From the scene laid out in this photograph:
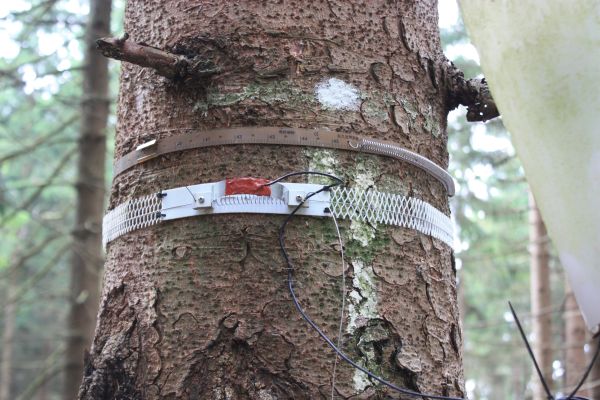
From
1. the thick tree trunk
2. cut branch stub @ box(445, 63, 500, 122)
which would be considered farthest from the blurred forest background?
cut branch stub @ box(445, 63, 500, 122)

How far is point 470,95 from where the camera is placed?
1840mm

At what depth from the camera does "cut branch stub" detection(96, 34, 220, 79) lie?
1426 mm

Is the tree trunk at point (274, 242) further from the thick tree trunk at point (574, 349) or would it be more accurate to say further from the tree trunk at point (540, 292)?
the thick tree trunk at point (574, 349)

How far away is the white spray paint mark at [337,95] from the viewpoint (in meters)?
1.57

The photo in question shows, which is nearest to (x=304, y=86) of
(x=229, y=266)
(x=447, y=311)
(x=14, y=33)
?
(x=229, y=266)

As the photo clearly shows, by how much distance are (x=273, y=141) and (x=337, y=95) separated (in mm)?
192

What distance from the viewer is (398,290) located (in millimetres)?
1522

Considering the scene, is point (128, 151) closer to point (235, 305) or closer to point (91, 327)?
point (235, 305)

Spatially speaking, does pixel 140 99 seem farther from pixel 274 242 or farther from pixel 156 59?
pixel 274 242

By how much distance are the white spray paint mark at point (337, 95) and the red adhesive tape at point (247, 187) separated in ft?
0.79

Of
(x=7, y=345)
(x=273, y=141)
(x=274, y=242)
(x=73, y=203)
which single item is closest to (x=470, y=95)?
(x=273, y=141)

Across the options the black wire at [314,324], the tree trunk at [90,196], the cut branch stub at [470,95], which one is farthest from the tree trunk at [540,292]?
the black wire at [314,324]

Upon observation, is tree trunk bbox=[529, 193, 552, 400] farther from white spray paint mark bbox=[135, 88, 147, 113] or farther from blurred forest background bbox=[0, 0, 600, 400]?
white spray paint mark bbox=[135, 88, 147, 113]

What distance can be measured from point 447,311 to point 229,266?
542mm
